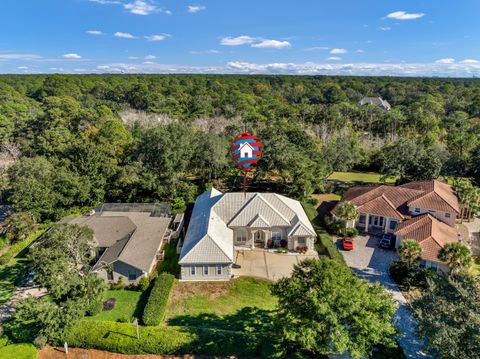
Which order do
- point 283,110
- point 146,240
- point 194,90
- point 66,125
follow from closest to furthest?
point 146,240 < point 66,125 < point 283,110 < point 194,90

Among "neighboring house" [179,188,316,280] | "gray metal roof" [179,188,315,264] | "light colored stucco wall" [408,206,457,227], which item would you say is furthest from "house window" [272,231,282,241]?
"light colored stucco wall" [408,206,457,227]

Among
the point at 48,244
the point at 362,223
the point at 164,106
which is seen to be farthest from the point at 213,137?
the point at 164,106

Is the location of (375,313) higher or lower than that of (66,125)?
lower

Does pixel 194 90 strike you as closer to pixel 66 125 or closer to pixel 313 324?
pixel 66 125

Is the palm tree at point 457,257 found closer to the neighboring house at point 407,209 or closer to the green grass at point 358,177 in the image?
the neighboring house at point 407,209

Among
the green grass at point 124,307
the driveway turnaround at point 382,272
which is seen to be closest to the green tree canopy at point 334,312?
the driveway turnaround at point 382,272
